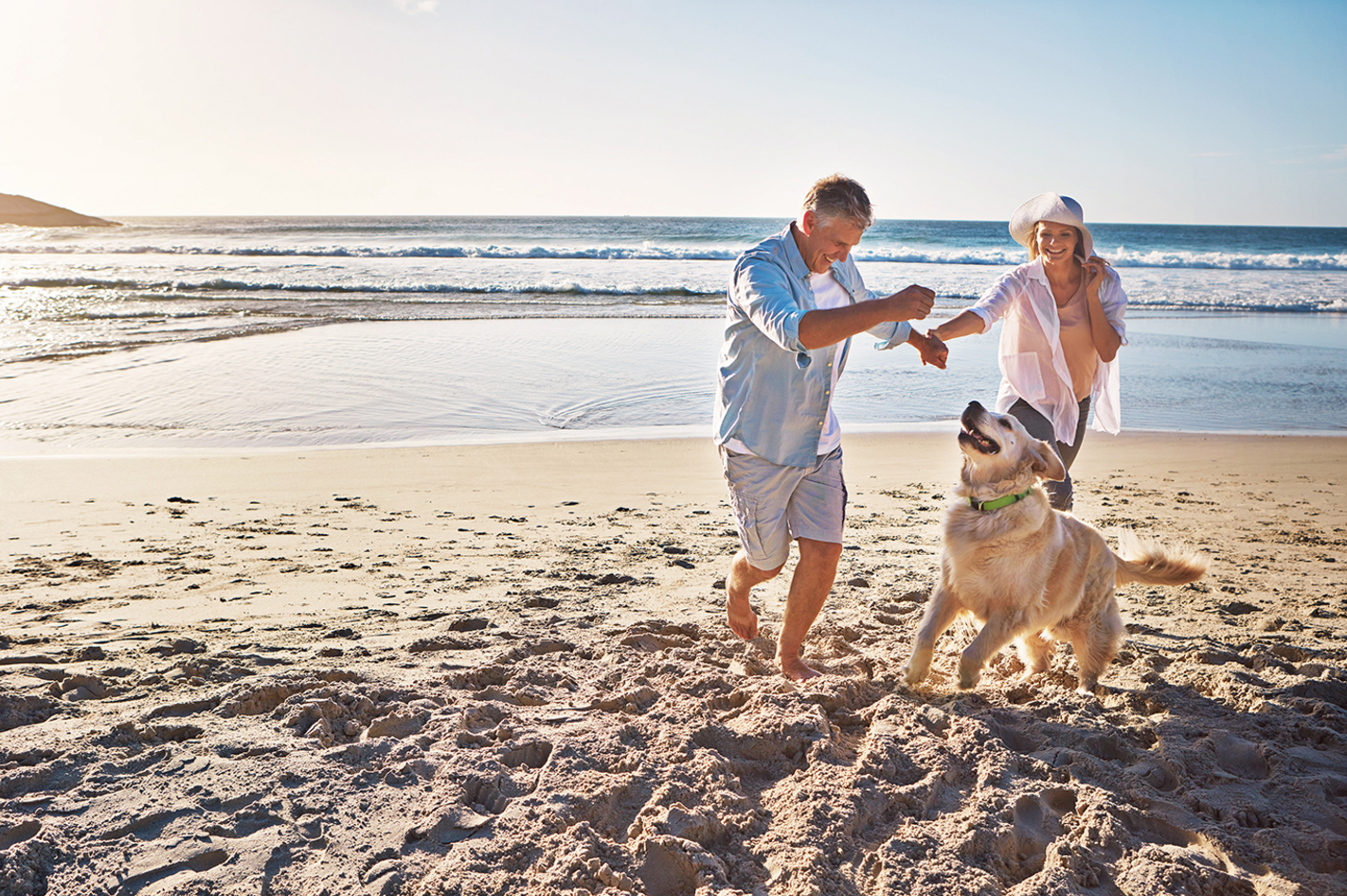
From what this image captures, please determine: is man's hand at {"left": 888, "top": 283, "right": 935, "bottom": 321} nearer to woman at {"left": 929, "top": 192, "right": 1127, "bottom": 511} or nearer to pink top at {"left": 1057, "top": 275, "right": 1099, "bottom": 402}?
woman at {"left": 929, "top": 192, "right": 1127, "bottom": 511}

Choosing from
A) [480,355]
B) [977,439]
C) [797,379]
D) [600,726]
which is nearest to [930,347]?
[977,439]

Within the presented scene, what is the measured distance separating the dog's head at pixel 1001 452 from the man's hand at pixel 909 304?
1.87 feet

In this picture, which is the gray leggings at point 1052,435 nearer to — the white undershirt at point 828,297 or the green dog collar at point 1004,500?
the green dog collar at point 1004,500

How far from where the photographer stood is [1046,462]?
10.8ft

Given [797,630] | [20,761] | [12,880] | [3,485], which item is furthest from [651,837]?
[3,485]

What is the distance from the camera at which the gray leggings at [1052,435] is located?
385 centimetres

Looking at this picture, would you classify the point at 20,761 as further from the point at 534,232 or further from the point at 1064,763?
the point at 534,232

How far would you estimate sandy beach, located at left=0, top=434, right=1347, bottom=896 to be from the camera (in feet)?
7.38

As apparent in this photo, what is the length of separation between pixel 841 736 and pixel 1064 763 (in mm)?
725

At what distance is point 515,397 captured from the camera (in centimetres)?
992

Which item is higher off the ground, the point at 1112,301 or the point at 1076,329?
the point at 1112,301

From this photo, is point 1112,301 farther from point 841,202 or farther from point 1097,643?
point 841,202

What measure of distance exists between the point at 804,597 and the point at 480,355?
32.3 ft

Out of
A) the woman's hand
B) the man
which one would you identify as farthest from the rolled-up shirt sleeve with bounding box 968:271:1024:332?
the man
